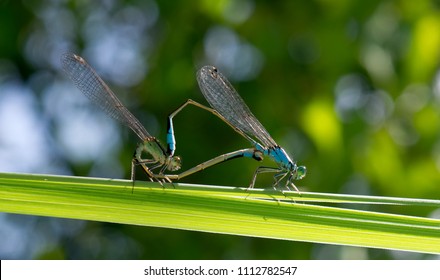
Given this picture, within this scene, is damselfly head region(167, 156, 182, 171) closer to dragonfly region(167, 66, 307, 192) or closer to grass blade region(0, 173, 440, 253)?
dragonfly region(167, 66, 307, 192)

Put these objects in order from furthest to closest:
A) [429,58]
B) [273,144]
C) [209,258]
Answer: [429,58] → [209,258] → [273,144]

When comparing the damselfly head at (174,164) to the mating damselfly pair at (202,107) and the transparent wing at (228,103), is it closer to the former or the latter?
the mating damselfly pair at (202,107)

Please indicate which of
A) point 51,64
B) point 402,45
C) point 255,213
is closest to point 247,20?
point 402,45

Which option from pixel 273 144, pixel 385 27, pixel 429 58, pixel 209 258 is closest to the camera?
pixel 273 144

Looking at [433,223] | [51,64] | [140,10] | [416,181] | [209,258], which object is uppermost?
[140,10]

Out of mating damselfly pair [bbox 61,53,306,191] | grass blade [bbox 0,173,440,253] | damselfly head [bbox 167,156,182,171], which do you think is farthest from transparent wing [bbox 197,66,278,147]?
grass blade [bbox 0,173,440,253]

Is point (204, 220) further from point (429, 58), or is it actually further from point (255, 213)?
point (429, 58)

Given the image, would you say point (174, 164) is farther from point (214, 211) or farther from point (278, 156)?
point (214, 211)

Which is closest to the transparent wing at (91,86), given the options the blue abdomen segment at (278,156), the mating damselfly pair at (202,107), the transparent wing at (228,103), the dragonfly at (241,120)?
the mating damselfly pair at (202,107)
